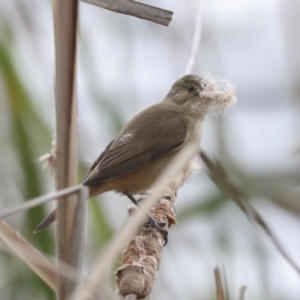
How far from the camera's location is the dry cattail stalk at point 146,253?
4.43 ft

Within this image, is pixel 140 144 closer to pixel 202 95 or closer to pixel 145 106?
pixel 145 106

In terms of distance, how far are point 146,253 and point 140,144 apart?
1.15 metres

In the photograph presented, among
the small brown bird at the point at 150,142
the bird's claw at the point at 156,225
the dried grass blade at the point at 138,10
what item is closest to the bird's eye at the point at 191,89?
the small brown bird at the point at 150,142

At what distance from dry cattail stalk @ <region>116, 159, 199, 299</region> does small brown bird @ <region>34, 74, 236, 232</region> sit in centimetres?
17

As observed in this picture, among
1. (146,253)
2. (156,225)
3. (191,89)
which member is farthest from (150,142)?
(146,253)

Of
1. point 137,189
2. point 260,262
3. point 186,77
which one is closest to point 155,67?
point 186,77

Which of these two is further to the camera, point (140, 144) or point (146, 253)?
point (140, 144)

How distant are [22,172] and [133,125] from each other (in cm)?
84

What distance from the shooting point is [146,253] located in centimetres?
175

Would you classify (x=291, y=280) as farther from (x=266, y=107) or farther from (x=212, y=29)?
(x=212, y=29)

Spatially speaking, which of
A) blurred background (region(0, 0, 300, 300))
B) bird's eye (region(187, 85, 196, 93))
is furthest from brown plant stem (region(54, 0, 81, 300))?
bird's eye (region(187, 85, 196, 93))

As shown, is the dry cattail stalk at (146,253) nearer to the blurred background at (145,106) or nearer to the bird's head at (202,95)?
the blurred background at (145,106)

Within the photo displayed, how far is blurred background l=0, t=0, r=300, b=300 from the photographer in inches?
88.6

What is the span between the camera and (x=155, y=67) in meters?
3.35
